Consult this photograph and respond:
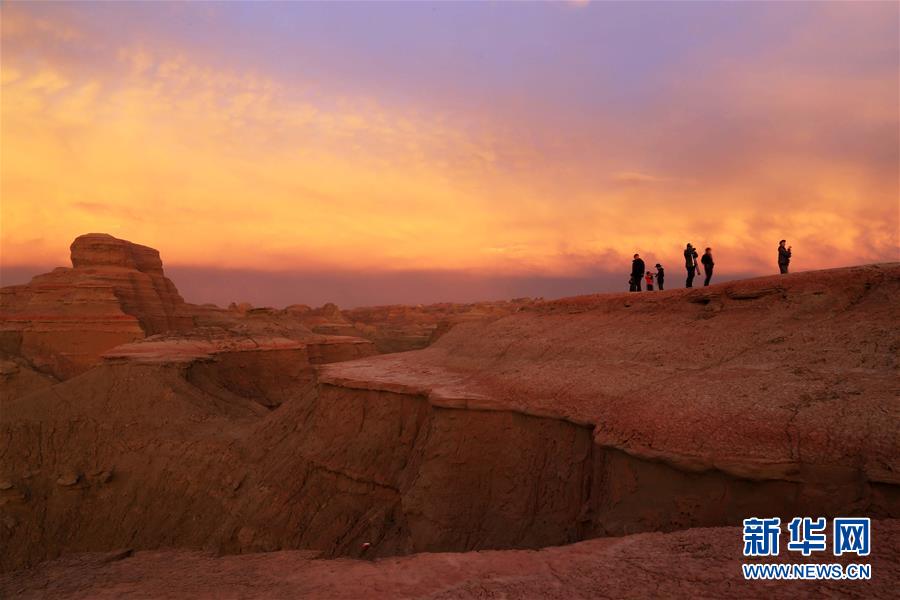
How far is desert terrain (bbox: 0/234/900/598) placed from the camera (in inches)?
211

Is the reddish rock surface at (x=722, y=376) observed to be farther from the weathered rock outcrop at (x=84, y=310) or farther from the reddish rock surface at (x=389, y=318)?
the reddish rock surface at (x=389, y=318)

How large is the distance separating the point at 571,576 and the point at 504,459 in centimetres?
450

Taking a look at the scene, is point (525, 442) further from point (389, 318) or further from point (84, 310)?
point (389, 318)

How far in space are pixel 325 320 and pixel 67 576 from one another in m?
45.1

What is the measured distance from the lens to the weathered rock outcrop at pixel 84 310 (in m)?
31.6

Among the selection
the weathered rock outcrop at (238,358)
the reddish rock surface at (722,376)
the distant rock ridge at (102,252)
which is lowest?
the weathered rock outcrop at (238,358)

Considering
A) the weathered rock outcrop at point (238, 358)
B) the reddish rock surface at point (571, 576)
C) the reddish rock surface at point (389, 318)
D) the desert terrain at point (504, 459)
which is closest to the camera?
the reddish rock surface at point (571, 576)

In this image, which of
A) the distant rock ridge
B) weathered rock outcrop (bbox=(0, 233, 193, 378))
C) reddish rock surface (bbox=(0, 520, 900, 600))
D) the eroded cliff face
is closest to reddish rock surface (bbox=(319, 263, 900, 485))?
the eroded cliff face

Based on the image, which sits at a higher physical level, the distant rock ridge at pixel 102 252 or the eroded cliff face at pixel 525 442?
the distant rock ridge at pixel 102 252

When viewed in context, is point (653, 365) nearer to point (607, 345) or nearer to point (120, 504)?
point (607, 345)

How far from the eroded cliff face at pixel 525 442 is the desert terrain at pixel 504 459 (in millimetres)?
38

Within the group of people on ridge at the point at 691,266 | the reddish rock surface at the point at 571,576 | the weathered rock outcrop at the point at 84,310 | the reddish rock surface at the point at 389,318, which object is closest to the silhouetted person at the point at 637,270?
the group of people on ridge at the point at 691,266

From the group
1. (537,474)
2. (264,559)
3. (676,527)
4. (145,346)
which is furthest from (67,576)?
(145,346)

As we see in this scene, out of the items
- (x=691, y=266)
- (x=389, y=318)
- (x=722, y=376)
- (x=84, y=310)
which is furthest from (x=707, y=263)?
(x=389, y=318)
